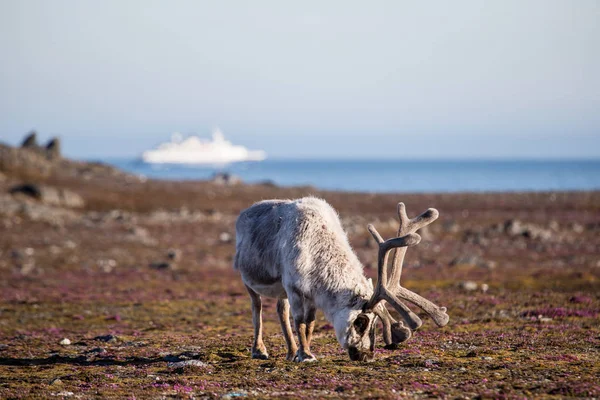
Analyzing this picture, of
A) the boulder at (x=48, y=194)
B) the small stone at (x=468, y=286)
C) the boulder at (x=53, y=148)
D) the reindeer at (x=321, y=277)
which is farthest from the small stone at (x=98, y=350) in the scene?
the boulder at (x=53, y=148)

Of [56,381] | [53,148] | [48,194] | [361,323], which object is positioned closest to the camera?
[361,323]

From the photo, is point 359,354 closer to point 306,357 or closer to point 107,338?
point 306,357

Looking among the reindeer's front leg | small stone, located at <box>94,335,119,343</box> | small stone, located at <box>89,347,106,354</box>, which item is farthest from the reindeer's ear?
small stone, located at <box>94,335,119,343</box>

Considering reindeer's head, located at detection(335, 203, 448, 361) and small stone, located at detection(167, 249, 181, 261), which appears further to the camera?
small stone, located at detection(167, 249, 181, 261)

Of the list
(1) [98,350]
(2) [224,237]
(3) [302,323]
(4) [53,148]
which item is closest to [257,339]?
(3) [302,323]

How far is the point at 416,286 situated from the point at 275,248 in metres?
15.9

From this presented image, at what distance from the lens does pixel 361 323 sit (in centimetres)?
1174

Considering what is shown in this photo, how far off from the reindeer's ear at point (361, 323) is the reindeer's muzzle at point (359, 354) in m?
0.38

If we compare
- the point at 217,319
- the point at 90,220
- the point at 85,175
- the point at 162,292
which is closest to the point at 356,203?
the point at 90,220

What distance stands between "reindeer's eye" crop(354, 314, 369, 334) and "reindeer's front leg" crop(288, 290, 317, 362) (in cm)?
133

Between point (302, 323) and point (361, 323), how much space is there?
1516 mm

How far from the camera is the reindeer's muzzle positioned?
12.0 m

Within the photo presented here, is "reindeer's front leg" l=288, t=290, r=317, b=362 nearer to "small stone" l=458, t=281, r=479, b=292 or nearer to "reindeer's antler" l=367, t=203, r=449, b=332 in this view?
"reindeer's antler" l=367, t=203, r=449, b=332

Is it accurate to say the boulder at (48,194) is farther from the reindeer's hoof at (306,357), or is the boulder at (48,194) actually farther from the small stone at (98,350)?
the reindeer's hoof at (306,357)
